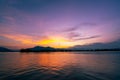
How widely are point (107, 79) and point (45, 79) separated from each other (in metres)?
8.46

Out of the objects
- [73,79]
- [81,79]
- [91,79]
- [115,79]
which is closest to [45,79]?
[73,79]

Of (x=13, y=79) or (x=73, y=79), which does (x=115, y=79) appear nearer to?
(x=73, y=79)

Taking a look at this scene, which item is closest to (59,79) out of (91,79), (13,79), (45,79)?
(45,79)

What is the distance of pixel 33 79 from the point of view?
16.6m

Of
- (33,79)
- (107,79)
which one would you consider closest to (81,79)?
(107,79)

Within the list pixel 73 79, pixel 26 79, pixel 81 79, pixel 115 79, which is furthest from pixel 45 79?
pixel 115 79

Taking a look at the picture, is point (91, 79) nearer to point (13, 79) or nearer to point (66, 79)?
point (66, 79)

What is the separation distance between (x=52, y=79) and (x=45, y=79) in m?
0.99

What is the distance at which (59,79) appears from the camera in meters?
16.2

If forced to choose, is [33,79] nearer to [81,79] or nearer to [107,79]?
[81,79]

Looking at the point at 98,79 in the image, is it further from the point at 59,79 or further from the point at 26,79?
the point at 26,79

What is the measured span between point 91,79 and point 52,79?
524 cm

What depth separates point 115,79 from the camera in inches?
671

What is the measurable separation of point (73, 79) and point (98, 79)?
3.33 metres
